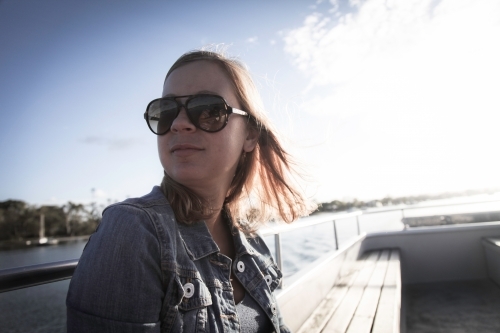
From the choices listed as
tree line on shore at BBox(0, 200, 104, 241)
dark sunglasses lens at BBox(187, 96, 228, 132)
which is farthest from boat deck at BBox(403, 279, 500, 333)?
tree line on shore at BBox(0, 200, 104, 241)

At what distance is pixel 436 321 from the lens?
290 centimetres

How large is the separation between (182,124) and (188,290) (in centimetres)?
55

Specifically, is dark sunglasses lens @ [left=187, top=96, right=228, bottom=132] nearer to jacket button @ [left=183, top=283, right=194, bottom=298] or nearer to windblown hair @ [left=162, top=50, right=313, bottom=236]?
windblown hair @ [left=162, top=50, right=313, bottom=236]

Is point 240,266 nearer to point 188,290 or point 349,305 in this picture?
point 188,290

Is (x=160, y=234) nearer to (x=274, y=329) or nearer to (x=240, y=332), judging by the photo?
(x=240, y=332)

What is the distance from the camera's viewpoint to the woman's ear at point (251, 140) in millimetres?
1312

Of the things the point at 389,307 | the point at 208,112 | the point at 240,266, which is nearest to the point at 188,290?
the point at 240,266

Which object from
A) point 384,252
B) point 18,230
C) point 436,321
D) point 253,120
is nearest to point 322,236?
point 384,252

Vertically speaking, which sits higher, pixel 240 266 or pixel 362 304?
pixel 240 266

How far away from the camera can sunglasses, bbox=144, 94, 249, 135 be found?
1.03 m

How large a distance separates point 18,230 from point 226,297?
62.5 meters

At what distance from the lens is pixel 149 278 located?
0.65 m

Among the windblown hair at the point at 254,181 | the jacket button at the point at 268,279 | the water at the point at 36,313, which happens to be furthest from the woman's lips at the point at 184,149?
the water at the point at 36,313

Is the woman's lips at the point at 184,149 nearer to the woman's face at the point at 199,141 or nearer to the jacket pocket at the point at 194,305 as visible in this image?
the woman's face at the point at 199,141
